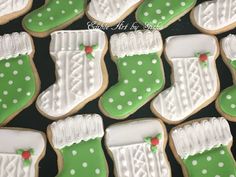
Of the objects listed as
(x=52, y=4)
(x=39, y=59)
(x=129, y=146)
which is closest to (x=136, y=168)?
(x=129, y=146)

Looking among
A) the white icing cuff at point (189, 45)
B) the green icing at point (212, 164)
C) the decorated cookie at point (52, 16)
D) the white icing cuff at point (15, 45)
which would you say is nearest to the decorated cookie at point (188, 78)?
the white icing cuff at point (189, 45)

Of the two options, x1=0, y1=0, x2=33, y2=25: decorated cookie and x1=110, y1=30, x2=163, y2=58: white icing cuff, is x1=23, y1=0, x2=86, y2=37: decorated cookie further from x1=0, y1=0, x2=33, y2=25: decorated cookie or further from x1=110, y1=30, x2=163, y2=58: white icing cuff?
x1=110, y1=30, x2=163, y2=58: white icing cuff

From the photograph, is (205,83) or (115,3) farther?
(115,3)

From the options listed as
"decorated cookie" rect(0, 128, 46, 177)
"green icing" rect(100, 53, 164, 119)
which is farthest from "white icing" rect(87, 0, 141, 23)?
"decorated cookie" rect(0, 128, 46, 177)

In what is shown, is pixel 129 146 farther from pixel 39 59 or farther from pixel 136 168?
pixel 39 59

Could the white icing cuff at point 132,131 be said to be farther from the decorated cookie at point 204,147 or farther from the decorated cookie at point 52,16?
the decorated cookie at point 52,16
